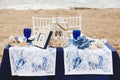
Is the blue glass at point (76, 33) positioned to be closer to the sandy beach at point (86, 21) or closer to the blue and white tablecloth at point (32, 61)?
the blue and white tablecloth at point (32, 61)

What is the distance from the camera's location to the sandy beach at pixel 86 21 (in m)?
8.01

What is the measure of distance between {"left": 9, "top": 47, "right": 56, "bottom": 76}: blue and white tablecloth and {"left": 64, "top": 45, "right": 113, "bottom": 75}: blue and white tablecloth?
0.17 meters

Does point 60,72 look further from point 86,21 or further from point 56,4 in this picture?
point 56,4

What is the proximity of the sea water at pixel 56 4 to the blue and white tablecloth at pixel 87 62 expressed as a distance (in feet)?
27.4

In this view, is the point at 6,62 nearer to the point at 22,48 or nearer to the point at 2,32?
the point at 22,48

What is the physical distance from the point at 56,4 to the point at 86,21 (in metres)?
2.93

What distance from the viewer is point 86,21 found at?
31.8ft

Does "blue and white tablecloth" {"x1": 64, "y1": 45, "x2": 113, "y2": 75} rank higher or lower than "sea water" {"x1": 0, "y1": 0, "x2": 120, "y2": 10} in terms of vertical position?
lower

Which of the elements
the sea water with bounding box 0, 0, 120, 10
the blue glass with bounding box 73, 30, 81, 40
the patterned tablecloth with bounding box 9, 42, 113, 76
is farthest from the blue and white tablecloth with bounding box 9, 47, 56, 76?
the sea water with bounding box 0, 0, 120, 10

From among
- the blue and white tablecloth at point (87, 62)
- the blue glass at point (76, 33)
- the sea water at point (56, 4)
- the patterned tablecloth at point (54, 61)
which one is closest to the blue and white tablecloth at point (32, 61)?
the patterned tablecloth at point (54, 61)

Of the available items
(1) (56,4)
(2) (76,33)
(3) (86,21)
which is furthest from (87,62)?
(1) (56,4)

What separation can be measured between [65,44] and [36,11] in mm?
7464

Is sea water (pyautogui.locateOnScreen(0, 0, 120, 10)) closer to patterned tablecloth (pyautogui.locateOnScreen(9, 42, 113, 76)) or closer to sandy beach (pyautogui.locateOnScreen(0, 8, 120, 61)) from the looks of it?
sandy beach (pyautogui.locateOnScreen(0, 8, 120, 61))

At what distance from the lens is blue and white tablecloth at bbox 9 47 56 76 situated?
3.49 metres
